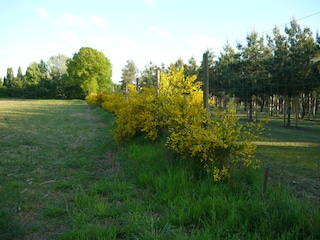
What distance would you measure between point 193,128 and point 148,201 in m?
1.57

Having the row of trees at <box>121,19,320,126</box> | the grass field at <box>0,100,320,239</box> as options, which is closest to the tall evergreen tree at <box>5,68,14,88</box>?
the row of trees at <box>121,19,320,126</box>

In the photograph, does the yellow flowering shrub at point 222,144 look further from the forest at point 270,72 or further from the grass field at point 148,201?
A: the forest at point 270,72

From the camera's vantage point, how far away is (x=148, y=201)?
3.99 metres

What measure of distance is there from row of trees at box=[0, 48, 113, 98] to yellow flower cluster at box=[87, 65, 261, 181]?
48.3m

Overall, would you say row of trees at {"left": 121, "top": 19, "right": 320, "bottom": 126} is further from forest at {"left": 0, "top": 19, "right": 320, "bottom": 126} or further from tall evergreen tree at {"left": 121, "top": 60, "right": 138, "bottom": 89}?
tall evergreen tree at {"left": 121, "top": 60, "right": 138, "bottom": 89}

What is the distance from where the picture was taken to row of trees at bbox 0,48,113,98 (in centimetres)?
5788

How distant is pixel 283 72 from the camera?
59.8ft

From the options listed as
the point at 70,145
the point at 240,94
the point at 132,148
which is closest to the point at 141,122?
the point at 132,148

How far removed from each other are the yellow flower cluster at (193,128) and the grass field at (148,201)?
309 mm

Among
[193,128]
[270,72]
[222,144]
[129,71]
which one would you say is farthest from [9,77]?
[222,144]

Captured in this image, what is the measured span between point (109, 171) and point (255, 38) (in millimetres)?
21228

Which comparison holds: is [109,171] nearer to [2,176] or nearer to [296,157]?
[2,176]

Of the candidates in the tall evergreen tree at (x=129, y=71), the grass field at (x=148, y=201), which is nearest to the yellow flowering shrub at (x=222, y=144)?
the grass field at (x=148, y=201)

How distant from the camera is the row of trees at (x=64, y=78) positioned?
57875 millimetres
